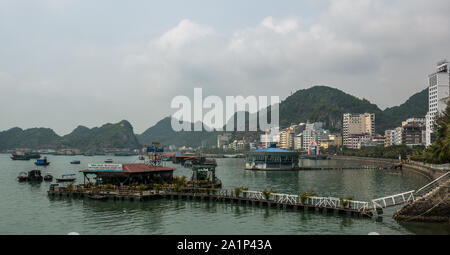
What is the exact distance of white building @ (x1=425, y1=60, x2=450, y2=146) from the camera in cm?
18188

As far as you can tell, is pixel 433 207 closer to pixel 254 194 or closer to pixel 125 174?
pixel 254 194

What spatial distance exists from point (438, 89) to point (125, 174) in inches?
6989

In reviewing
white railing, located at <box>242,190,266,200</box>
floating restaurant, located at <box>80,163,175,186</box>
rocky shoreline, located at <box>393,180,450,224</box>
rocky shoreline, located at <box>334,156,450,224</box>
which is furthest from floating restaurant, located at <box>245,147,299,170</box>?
rocky shoreline, located at <box>393,180,450,224</box>

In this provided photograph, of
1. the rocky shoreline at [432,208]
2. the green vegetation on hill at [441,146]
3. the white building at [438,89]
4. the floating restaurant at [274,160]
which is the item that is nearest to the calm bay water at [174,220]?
the rocky shoreline at [432,208]

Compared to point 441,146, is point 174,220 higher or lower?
lower

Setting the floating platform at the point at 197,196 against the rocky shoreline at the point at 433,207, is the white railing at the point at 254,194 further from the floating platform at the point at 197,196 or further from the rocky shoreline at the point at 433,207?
the rocky shoreline at the point at 433,207

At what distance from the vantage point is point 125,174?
64.0 m

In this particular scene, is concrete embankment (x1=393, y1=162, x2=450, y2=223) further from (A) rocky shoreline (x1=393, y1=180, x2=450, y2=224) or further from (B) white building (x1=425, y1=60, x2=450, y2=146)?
(B) white building (x1=425, y1=60, x2=450, y2=146)

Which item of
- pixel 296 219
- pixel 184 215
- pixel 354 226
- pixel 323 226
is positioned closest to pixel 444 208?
pixel 354 226

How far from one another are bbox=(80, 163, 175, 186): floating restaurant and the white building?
161 metres

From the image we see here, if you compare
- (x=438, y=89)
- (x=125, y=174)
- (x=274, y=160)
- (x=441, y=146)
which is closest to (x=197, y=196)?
(x=125, y=174)

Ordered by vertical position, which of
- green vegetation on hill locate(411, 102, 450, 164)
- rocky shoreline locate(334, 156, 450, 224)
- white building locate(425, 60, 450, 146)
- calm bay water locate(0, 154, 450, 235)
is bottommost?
calm bay water locate(0, 154, 450, 235)
